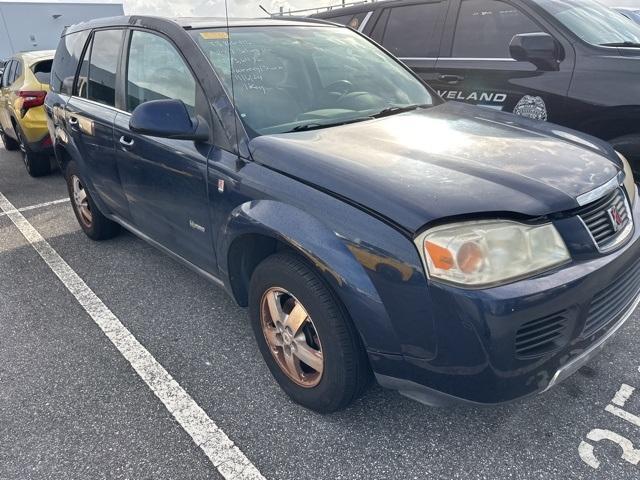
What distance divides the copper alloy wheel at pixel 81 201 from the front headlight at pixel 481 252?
135 inches

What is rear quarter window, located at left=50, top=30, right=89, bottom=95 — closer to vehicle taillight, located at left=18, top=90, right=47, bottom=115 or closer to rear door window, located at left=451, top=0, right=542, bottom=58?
vehicle taillight, located at left=18, top=90, right=47, bottom=115

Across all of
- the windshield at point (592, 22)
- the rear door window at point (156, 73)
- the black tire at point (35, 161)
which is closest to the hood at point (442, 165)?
the rear door window at point (156, 73)

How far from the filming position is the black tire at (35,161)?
654 cm

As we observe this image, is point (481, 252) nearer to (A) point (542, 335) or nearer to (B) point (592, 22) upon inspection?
(A) point (542, 335)

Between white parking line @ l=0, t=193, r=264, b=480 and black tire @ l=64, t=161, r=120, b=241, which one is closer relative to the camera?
white parking line @ l=0, t=193, r=264, b=480

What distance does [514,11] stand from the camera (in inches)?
161

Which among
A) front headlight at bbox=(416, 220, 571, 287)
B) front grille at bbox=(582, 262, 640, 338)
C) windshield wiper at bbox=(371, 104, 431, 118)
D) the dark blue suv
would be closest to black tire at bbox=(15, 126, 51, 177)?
the dark blue suv

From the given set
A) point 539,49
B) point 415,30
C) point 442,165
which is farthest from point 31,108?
point 442,165

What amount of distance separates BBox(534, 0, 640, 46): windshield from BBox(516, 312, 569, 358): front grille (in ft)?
9.53

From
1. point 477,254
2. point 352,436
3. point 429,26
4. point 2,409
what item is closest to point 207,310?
point 2,409

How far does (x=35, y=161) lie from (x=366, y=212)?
20.7 ft

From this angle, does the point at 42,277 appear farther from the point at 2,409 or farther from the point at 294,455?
the point at 294,455

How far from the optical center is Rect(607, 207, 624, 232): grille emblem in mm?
1908

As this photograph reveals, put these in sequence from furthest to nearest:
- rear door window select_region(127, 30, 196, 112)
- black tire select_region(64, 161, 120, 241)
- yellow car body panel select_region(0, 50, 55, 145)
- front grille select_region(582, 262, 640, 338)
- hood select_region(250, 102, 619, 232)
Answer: yellow car body panel select_region(0, 50, 55, 145)
black tire select_region(64, 161, 120, 241)
rear door window select_region(127, 30, 196, 112)
front grille select_region(582, 262, 640, 338)
hood select_region(250, 102, 619, 232)
